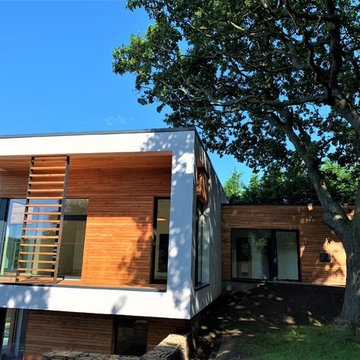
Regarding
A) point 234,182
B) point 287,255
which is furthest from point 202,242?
point 234,182

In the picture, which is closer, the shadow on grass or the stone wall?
the stone wall

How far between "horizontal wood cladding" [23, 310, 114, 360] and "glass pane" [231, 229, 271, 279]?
5871 millimetres

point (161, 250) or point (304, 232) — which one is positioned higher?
point (304, 232)

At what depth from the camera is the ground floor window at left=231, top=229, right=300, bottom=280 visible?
11.8 meters

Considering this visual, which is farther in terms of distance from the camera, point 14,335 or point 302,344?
point 14,335

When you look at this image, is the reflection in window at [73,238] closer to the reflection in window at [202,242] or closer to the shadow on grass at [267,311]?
the reflection in window at [202,242]

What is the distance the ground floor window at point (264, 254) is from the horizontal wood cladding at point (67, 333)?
586cm

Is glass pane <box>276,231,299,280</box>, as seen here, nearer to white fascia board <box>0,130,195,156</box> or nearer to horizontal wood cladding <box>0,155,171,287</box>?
horizontal wood cladding <box>0,155,171,287</box>

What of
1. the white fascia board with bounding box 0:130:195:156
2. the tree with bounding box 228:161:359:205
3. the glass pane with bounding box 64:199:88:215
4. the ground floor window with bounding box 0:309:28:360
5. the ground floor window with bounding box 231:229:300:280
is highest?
the tree with bounding box 228:161:359:205

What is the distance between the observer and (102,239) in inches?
321

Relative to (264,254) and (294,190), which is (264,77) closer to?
(264,254)

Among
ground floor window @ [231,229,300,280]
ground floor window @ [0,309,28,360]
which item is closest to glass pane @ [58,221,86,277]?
A: ground floor window @ [0,309,28,360]

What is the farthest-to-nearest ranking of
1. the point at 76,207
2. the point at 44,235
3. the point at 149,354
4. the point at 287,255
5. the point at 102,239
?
1. the point at 287,255
2. the point at 76,207
3. the point at 102,239
4. the point at 44,235
5. the point at 149,354

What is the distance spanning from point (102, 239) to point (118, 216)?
0.71 m
